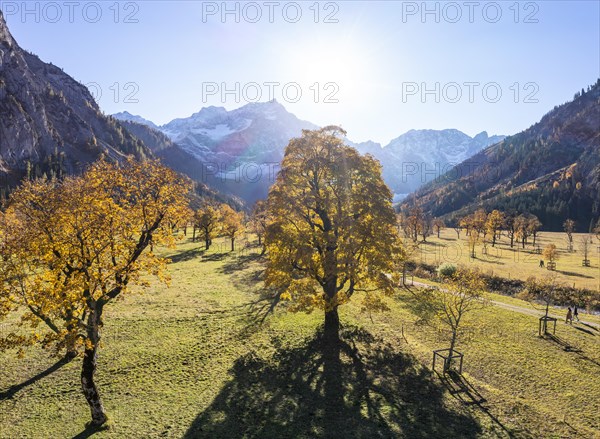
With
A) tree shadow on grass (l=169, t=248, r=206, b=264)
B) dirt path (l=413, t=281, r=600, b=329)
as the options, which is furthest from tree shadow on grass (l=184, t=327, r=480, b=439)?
tree shadow on grass (l=169, t=248, r=206, b=264)

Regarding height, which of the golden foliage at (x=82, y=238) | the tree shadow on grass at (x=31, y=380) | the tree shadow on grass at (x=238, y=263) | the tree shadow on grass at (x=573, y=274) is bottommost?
the tree shadow on grass at (x=31, y=380)

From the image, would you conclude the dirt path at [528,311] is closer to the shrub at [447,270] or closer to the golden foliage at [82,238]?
the shrub at [447,270]

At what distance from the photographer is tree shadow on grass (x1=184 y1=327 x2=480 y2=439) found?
20.6 metres

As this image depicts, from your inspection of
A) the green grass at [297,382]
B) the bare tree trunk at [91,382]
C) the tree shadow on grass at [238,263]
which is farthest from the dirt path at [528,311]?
the bare tree trunk at [91,382]

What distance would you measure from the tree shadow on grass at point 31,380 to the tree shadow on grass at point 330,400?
13.6 metres

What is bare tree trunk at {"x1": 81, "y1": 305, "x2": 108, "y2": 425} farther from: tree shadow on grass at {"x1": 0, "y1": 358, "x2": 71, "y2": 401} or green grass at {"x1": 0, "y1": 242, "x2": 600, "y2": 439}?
tree shadow on grass at {"x1": 0, "y1": 358, "x2": 71, "y2": 401}

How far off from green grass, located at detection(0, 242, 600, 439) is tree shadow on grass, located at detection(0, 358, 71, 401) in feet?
0.63

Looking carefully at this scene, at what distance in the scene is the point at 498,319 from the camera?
1708 inches

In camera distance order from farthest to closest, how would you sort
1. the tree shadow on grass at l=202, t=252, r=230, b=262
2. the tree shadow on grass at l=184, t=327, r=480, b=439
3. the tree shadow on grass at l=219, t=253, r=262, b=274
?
1. the tree shadow on grass at l=202, t=252, r=230, b=262
2. the tree shadow on grass at l=219, t=253, r=262, b=274
3. the tree shadow on grass at l=184, t=327, r=480, b=439

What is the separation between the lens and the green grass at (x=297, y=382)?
825 inches

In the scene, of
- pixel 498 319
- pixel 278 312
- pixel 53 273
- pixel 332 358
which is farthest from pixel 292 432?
pixel 498 319

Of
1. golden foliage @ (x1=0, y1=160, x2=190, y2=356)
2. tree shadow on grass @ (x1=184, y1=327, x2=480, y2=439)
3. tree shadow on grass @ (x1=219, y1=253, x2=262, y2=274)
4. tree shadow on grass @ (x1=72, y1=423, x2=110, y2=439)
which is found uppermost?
golden foliage @ (x1=0, y1=160, x2=190, y2=356)

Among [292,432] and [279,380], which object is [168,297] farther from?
[292,432]

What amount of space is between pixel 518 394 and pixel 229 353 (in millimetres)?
24240
